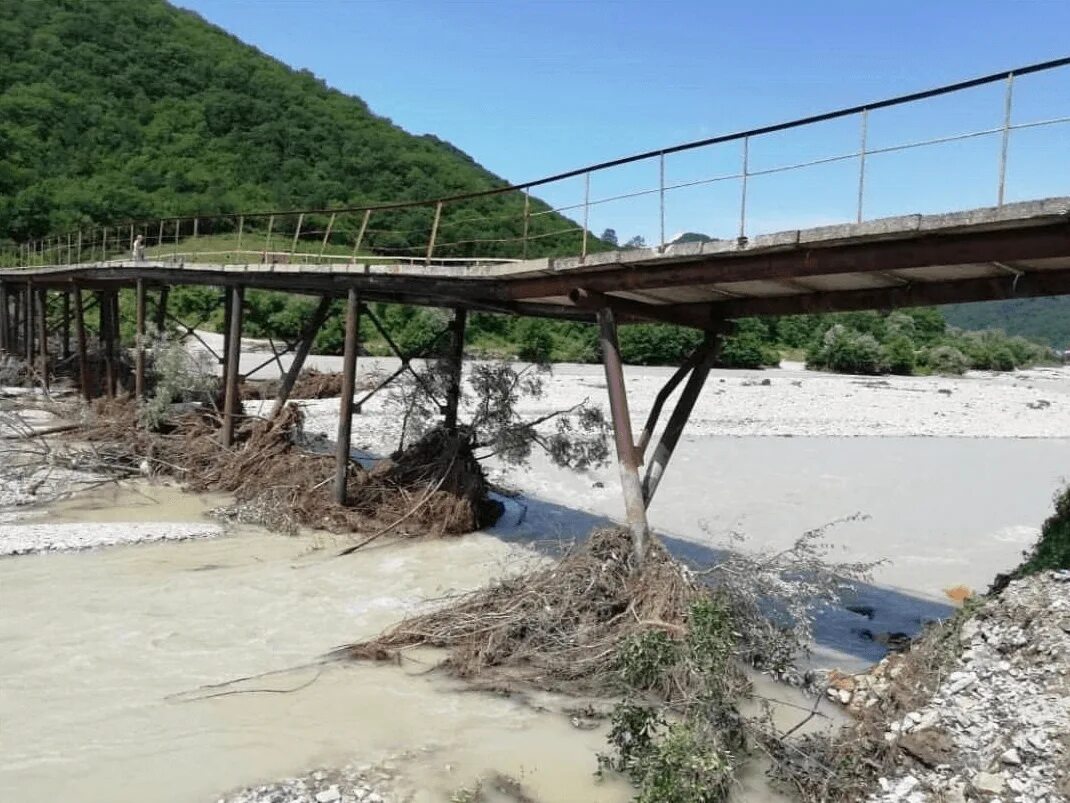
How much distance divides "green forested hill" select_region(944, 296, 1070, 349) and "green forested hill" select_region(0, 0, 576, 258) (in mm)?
121313

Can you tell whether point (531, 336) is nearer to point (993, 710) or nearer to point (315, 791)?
point (315, 791)

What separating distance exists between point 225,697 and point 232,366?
10146 millimetres

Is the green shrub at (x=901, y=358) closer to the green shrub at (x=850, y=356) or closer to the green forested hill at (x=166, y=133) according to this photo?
the green shrub at (x=850, y=356)

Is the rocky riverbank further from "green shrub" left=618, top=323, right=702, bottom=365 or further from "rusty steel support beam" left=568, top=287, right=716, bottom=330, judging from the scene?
"green shrub" left=618, top=323, right=702, bottom=365

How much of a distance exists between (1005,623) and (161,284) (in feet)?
65.2

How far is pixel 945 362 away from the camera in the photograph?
60.4m

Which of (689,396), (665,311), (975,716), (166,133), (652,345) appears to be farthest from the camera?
(166,133)

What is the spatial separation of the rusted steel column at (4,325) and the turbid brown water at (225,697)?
84.6ft

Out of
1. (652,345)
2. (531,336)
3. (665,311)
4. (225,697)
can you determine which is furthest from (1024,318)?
(225,697)

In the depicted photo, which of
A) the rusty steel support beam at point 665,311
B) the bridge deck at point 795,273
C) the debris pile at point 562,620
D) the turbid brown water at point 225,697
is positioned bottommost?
the turbid brown water at point 225,697

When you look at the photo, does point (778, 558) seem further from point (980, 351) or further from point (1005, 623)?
point (980, 351)

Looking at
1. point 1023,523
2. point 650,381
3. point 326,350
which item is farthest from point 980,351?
point 1023,523

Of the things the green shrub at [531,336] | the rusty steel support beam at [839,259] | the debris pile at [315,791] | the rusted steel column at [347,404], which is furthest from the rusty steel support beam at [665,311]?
the green shrub at [531,336]

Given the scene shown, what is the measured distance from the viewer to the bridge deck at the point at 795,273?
6.04 m
